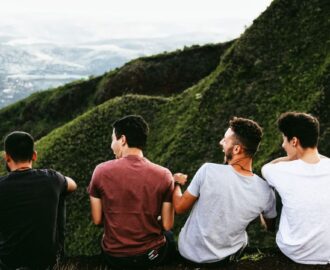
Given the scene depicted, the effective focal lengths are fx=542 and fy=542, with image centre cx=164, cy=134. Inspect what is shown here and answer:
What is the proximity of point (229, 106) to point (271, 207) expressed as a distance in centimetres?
1985

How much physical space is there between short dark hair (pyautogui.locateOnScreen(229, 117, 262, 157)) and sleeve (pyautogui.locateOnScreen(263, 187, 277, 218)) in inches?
30.1

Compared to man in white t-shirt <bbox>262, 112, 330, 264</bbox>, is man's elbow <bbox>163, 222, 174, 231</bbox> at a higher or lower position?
lower

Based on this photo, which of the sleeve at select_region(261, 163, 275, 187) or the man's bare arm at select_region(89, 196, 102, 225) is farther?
the man's bare arm at select_region(89, 196, 102, 225)

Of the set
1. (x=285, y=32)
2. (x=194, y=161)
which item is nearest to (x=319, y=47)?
(x=285, y=32)

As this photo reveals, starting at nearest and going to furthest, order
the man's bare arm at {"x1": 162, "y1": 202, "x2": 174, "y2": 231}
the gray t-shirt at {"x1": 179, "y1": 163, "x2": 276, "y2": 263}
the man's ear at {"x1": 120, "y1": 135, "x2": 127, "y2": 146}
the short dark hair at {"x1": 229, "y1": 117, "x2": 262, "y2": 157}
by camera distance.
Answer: the gray t-shirt at {"x1": 179, "y1": 163, "x2": 276, "y2": 263} → the short dark hair at {"x1": 229, "y1": 117, "x2": 262, "y2": 157} → the man's bare arm at {"x1": 162, "y1": 202, "x2": 174, "y2": 231} → the man's ear at {"x1": 120, "y1": 135, "x2": 127, "y2": 146}

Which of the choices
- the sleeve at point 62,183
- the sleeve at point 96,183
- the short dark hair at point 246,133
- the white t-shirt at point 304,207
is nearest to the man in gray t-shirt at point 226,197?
the short dark hair at point 246,133

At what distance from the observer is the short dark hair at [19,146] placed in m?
8.37

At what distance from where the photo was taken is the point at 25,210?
27.6 feet

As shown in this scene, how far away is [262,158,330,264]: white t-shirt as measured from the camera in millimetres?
8383

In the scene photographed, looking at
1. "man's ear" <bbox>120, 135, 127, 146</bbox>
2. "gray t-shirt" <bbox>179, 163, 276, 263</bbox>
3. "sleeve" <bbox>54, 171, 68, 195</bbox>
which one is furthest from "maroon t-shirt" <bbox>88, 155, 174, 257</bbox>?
"gray t-shirt" <bbox>179, 163, 276, 263</bbox>

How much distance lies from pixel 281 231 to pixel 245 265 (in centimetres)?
97

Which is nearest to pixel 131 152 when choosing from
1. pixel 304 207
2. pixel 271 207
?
pixel 271 207

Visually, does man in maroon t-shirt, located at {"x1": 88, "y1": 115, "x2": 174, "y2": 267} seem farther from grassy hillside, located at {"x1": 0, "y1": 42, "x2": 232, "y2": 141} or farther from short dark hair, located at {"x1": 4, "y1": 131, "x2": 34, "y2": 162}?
grassy hillside, located at {"x1": 0, "y1": 42, "x2": 232, "y2": 141}

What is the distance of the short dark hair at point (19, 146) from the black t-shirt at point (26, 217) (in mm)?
237
